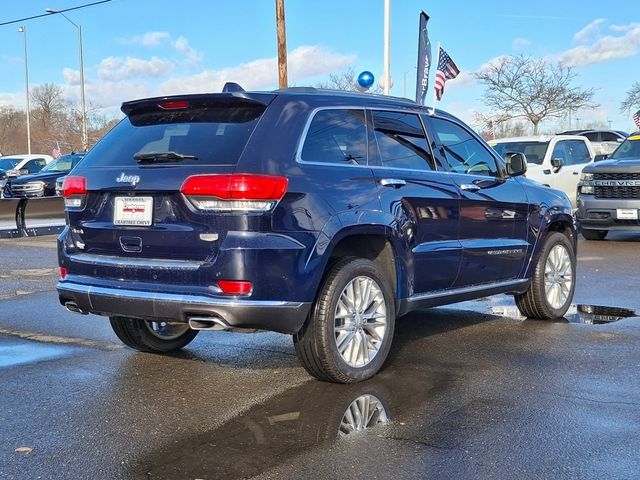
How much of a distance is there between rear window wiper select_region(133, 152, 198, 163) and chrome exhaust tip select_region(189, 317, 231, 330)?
0.95m

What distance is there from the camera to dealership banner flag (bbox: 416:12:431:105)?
17891mm

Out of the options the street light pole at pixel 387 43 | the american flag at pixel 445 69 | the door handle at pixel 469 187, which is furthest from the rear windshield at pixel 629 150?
the street light pole at pixel 387 43

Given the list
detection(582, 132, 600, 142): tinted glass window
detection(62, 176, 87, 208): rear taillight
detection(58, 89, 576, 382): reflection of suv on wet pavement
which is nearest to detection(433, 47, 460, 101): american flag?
detection(58, 89, 576, 382): reflection of suv on wet pavement

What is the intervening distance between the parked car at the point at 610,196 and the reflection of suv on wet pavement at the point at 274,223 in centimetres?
804

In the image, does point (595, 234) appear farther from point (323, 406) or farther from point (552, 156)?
point (323, 406)

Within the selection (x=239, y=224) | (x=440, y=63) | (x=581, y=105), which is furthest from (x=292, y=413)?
(x=581, y=105)

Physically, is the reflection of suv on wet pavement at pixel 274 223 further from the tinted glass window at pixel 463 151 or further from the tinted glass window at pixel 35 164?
the tinted glass window at pixel 35 164

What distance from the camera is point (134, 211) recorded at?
4.57 metres

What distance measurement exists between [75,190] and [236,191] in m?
1.32

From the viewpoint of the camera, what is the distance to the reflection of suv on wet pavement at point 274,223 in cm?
427

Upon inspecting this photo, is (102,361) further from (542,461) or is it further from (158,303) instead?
(542,461)

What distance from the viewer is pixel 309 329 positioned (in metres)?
4.60

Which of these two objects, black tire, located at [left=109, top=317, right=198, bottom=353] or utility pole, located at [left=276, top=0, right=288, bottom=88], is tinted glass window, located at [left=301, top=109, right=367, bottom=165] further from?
utility pole, located at [left=276, top=0, right=288, bottom=88]

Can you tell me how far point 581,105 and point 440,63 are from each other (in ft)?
103
